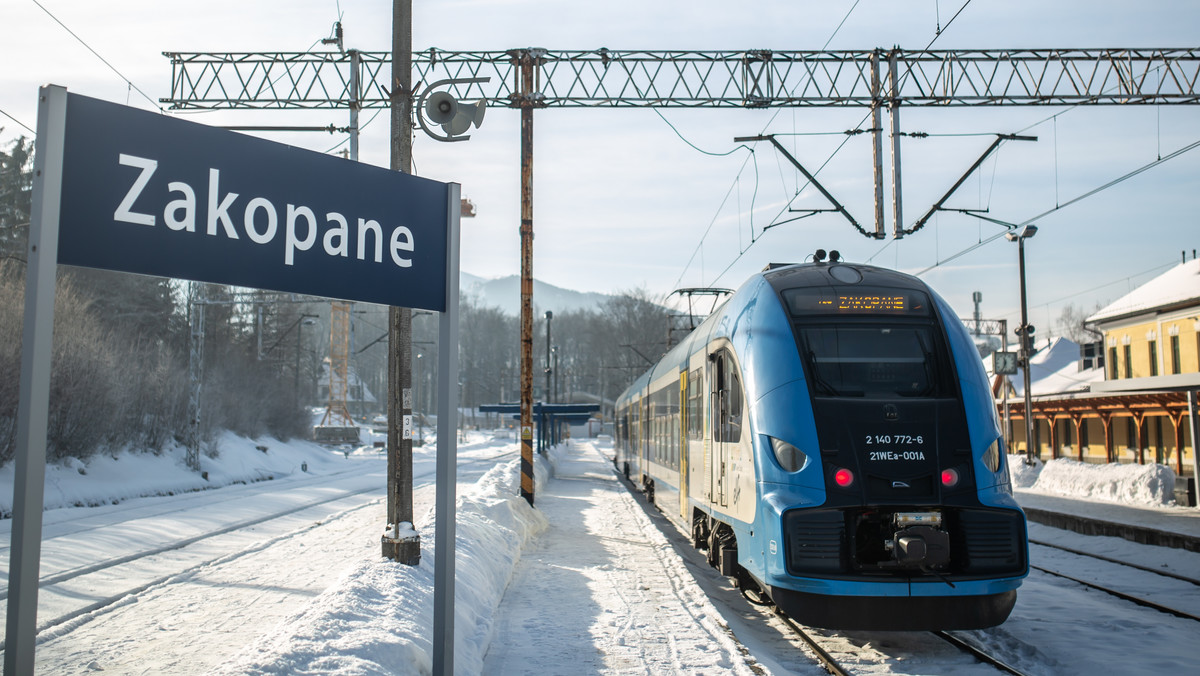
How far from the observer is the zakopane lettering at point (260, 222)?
3443 millimetres

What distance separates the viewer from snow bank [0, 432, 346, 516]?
20.8m

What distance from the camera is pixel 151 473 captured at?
26125mm

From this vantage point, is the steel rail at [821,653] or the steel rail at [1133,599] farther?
the steel rail at [1133,599]

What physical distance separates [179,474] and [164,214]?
26.7m

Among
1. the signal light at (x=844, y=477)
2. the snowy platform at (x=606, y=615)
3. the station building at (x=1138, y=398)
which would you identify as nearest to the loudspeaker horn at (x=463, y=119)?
the signal light at (x=844, y=477)

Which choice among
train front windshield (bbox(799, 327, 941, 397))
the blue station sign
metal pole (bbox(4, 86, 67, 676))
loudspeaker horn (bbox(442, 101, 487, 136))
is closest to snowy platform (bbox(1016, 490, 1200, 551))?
train front windshield (bbox(799, 327, 941, 397))

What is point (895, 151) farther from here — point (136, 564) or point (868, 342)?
point (136, 564)

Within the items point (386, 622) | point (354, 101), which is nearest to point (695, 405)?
point (386, 622)

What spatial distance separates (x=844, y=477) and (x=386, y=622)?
3721 millimetres

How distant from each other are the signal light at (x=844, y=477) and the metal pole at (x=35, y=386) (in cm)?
562

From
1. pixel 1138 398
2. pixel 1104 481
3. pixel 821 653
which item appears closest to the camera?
pixel 821 653

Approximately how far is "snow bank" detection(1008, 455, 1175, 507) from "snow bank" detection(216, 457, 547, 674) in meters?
15.6

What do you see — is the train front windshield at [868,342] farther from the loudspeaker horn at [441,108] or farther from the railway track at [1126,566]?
the railway track at [1126,566]

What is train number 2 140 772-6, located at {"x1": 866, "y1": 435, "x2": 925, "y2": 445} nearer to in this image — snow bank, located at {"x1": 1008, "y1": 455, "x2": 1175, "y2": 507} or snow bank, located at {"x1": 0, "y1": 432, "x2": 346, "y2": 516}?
snow bank, located at {"x1": 1008, "y1": 455, "x2": 1175, "y2": 507}
